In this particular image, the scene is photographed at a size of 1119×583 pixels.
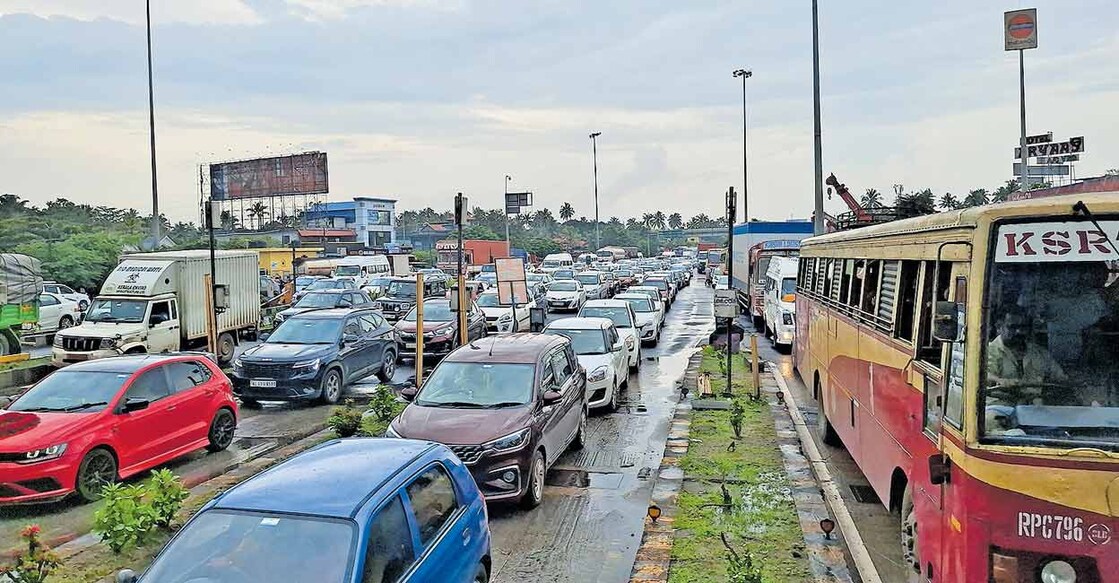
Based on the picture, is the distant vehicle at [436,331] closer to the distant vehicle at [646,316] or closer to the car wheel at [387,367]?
the car wheel at [387,367]

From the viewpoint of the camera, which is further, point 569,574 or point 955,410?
point 569,574

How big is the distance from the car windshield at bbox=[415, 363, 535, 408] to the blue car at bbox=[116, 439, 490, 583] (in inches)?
150

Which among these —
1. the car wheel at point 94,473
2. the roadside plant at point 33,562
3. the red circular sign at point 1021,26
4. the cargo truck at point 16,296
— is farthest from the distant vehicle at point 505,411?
the red circular sign at point 1021,26

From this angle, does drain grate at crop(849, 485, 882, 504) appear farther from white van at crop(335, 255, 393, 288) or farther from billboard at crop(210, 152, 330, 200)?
billboard at crop(210, 152, 330, 200)

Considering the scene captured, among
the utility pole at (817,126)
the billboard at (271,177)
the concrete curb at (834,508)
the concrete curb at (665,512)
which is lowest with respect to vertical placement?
the concrete curb at (834,508)

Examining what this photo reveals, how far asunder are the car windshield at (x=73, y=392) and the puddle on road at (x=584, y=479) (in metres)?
5.50

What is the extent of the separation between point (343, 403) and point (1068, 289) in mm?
13258

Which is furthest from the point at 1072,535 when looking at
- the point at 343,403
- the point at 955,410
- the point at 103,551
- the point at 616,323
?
the point at 616,323

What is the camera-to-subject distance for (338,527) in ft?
14.6

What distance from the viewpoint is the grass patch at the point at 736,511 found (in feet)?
22.5

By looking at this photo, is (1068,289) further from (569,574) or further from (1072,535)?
(569,574)

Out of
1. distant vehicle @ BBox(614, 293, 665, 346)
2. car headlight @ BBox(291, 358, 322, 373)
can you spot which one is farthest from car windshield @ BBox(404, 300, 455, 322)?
car headlight @ BBox(291, 358, 322, 373)

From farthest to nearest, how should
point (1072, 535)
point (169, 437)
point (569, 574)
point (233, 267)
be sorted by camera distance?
point (233, 267)
point (169, 437)
point (569, 574)
point (1072, 535)

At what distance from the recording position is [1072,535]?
419 centimetres
